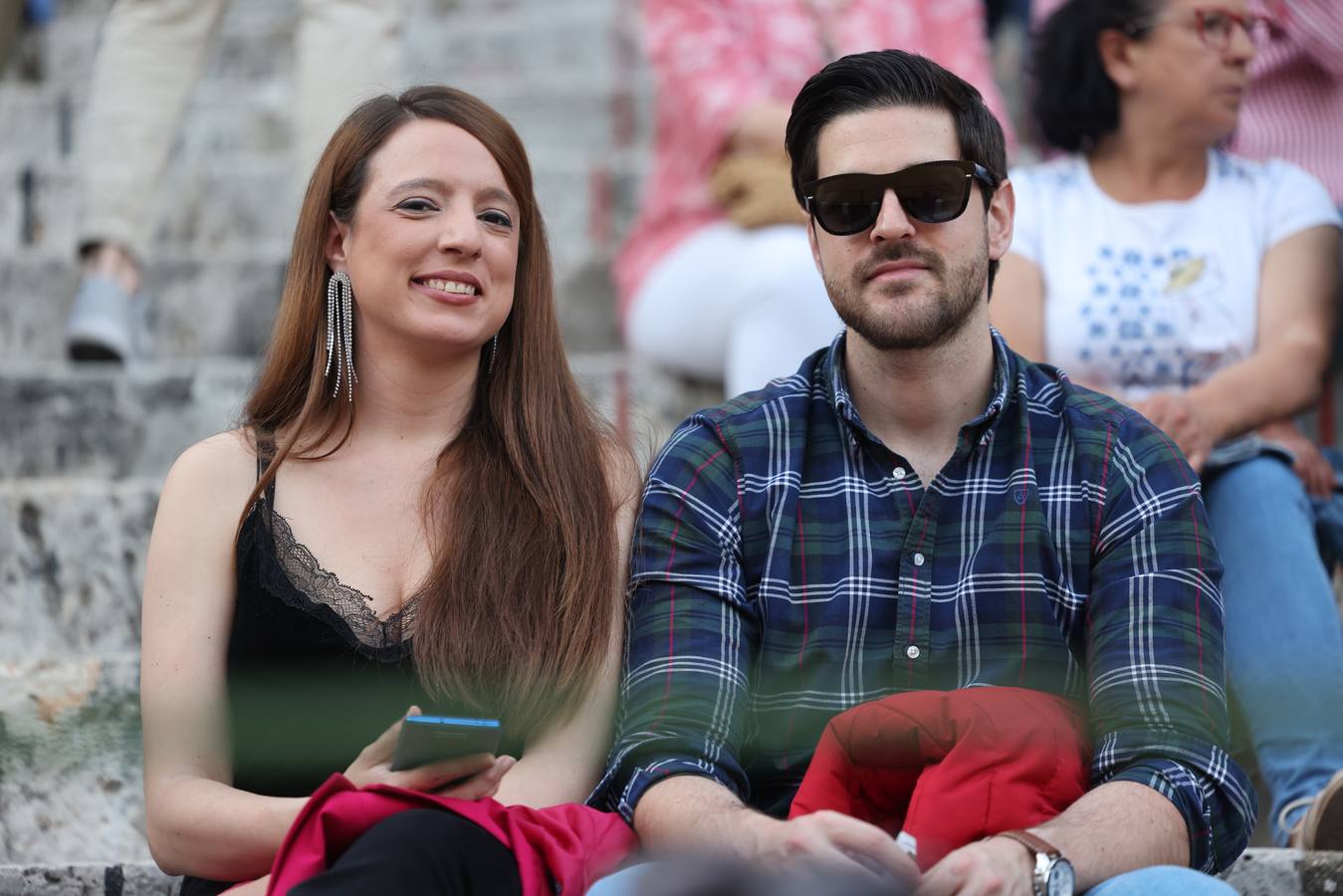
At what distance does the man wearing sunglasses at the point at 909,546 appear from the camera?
2.02 meters

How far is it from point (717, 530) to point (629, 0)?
12.4ft

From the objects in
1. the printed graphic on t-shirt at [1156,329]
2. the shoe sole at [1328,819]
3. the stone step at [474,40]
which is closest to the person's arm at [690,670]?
the shoe sole at [1328,819]

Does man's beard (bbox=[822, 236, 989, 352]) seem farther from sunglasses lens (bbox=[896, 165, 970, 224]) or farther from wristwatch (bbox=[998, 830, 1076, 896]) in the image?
wristwatch (bbox=[998, 830, 1076, 896])

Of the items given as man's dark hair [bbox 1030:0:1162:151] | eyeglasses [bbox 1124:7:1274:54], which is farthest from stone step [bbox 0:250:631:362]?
eyeglasses [bbox 1124:7:1274:54]

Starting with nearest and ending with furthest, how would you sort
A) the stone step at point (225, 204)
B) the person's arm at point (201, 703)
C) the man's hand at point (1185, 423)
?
the person's arm at point (201, 703) < the man's hand at point (1185, 423) < the stone step at point (225, 204)

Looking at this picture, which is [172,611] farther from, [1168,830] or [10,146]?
[10,146]

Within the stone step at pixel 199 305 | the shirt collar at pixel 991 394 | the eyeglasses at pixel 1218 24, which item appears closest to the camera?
the shirt collar at pixel 991 394

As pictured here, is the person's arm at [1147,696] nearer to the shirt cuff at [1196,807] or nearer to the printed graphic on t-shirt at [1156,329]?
the shirt cuff at [1196,807]

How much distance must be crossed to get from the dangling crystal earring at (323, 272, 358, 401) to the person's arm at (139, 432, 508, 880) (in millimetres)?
168

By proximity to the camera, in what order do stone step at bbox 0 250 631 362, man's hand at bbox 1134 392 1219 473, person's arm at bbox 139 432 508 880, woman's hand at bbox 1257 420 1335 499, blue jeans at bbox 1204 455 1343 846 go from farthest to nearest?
stone step at bbox 0 250 631 362
woman's hand at bbox 1257 420 1335 499
man's hand at bbox 1134 392 1219 473
blue jeans at bbox 1204 455 1343 846
person's arm at bbox 139 432 508 880

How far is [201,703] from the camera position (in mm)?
2139

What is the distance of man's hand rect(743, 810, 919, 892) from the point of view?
1792 millimetres

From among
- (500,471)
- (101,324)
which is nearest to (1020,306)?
(500,471)

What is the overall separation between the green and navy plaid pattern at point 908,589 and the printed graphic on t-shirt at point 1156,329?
2.51 feet
